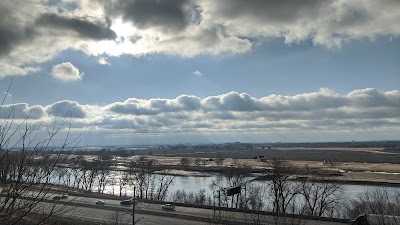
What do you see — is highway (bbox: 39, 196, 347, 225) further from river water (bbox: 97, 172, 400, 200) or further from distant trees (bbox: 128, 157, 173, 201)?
river water (bbox: 97, 172, 400, 200)

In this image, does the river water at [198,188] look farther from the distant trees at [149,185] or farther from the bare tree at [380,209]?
the bare tree at [380,209]

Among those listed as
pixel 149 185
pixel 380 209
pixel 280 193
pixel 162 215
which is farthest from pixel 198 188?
pixel 380 209

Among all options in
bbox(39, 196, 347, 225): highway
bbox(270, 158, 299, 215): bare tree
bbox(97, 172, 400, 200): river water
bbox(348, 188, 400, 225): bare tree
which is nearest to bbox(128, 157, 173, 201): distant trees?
bbox(97, 172, 400, 200): river water

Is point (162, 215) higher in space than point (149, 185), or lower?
higher

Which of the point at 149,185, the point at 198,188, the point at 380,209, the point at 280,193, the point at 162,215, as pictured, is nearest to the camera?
the point at 380,209

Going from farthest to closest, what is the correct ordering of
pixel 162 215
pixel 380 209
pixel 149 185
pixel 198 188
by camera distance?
pixel 149 185
pixel 198 188
pixel 162 215
pixel 380 209

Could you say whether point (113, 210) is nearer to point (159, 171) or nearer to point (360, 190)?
point (360, 190)

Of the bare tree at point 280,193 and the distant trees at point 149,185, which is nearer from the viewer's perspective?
the bare tree at point 280,193

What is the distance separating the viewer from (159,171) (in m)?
119

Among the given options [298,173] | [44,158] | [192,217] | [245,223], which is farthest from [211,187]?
[44,158]

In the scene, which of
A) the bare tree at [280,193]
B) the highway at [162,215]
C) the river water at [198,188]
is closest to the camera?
the highway at [162,215]

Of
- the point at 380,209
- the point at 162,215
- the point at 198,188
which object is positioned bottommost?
the point at 198,188

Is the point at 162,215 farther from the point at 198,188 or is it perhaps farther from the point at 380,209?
the point at 198,188

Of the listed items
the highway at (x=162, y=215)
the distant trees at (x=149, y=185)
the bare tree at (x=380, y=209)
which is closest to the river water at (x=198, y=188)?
the distant trees at (x=149, y=185)
